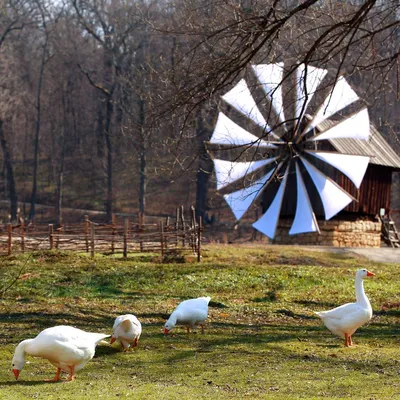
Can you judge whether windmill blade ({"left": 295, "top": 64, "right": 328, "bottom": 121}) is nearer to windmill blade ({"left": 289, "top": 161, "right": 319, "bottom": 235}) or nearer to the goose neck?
the goose neck

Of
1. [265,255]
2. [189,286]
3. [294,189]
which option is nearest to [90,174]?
[294,189]

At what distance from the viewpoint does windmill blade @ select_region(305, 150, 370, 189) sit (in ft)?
97.6

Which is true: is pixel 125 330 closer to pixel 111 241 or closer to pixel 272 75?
pixel 272 75

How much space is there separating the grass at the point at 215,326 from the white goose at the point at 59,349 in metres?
0.22

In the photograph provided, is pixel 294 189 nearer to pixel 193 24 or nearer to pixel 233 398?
pixel 193 24

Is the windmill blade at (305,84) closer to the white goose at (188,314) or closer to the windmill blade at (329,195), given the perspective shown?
the white goose at (188,314)

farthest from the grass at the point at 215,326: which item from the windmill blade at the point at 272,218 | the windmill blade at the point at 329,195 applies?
the windmill blade at the point at 272,218

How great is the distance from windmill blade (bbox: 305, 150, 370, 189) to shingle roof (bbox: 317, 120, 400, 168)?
6.85 feet

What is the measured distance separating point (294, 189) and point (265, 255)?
9.38 metres

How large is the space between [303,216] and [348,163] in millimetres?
2635

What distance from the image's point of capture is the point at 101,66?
205ft

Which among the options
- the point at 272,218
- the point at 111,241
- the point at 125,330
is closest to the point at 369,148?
the point at 272,218

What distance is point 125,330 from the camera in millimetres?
10508

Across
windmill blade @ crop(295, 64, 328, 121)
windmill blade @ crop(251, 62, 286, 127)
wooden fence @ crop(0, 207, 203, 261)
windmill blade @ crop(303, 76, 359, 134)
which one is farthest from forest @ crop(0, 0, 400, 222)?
windmill blade @ crop(295, 64, 328, 121)
